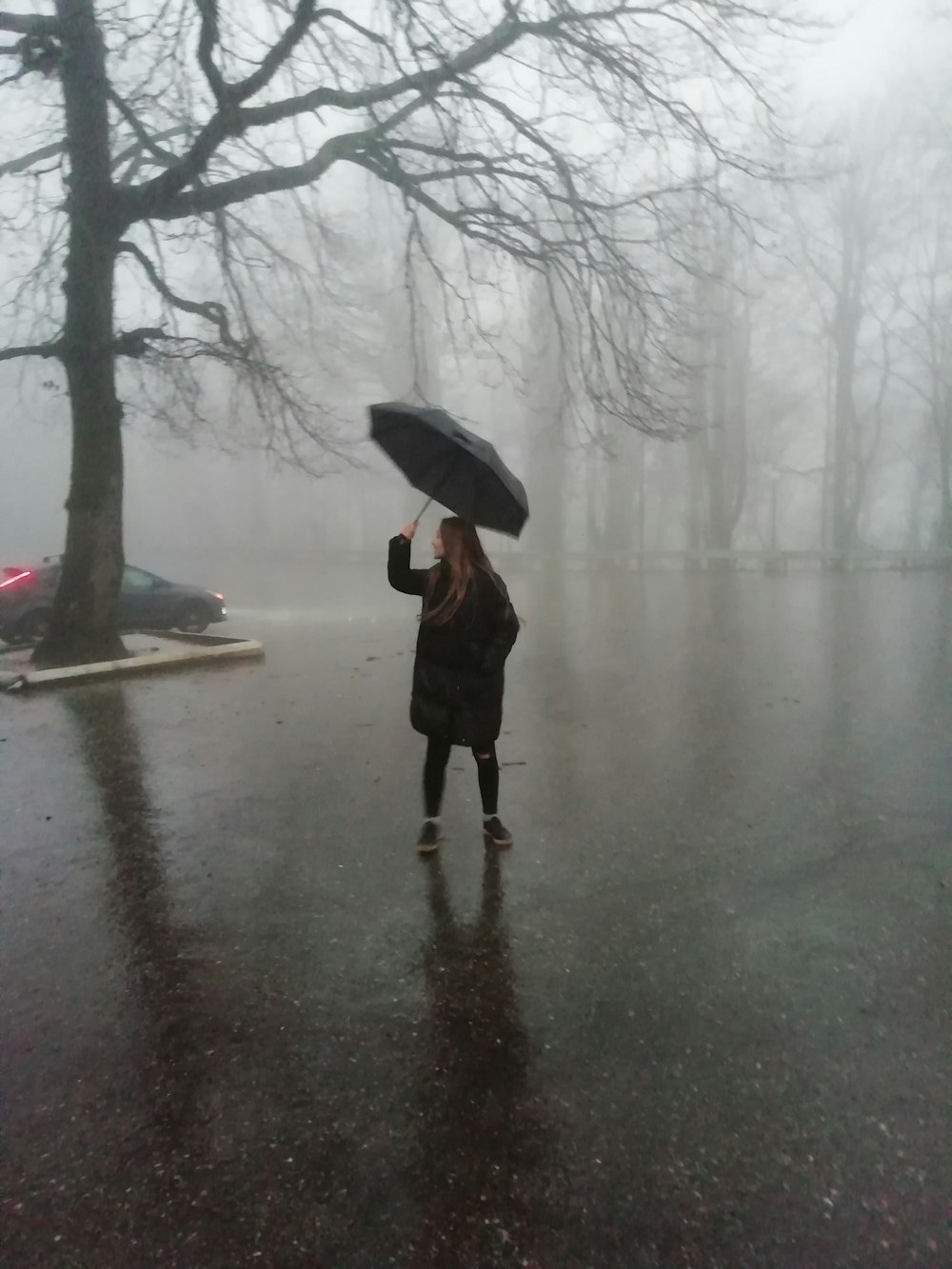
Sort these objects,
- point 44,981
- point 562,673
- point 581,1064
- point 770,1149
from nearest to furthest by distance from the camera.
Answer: point 770,1149 < point 581,1064 < point 44,981 < point 562,673

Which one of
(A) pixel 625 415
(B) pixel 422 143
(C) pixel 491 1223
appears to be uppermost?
(B) pixel 422 143

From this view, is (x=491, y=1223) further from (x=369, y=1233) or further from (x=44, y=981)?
(x=44, y=981)

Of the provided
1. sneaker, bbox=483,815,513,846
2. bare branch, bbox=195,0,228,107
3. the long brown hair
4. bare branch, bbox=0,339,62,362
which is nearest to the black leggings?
sneaker, bbox=483,815,513,846

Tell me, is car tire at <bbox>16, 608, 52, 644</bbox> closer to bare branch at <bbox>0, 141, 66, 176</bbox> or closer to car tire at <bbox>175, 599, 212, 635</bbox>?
car tire at <bbox>175, 599, 212, 635</bbox>

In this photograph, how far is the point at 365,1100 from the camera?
2.98m

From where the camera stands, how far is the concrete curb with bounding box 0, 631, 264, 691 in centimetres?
1034

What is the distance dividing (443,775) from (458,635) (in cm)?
94

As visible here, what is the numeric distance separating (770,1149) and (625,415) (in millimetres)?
9942

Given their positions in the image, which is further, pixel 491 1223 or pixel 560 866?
pixel 560 866

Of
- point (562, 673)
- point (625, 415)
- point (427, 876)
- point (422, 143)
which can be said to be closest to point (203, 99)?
point (422, 143)

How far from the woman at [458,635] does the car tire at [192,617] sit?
12855mm

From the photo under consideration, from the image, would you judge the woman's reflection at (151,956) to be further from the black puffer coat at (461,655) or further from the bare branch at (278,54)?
the bare branch at (278,54)

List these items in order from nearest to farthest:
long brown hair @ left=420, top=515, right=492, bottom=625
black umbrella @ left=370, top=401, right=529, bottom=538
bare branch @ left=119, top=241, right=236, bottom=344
A: black umbrella @ left=370, top=401, right=529, bottom=538
long brown hair @ left=420, top=515, right=492, bottom=625
bare branch @ left=119, top=241, right=236, bottom=344

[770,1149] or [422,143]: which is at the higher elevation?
[422,143]
